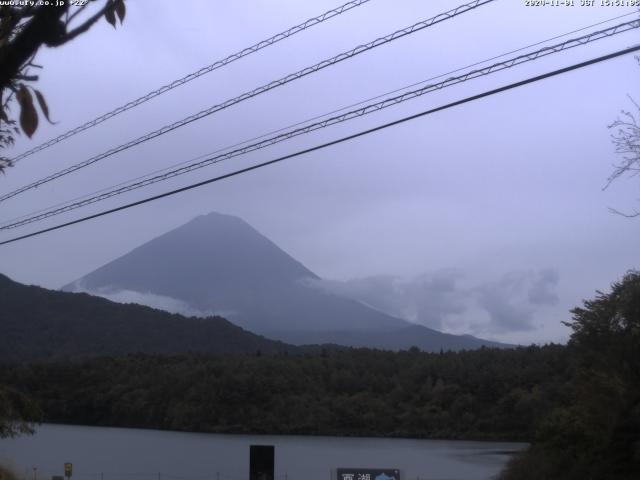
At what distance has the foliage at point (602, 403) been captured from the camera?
69.4 ft

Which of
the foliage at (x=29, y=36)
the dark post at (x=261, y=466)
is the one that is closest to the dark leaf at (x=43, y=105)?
the foliage at (x=29, y=36)

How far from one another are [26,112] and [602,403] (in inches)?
793

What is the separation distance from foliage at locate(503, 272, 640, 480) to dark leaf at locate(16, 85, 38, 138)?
753 inches

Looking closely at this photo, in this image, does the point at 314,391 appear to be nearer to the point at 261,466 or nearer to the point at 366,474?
the point at 366,474

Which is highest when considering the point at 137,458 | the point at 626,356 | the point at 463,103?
the point at 463,103

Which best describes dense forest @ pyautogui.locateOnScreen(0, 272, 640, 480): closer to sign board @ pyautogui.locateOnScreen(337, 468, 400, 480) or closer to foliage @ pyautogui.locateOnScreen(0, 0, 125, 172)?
sign board @ pyautogui.locateOnScreen(337, 468, 400, 480)

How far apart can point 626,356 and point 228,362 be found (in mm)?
36731

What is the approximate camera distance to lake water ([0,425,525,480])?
3219cm

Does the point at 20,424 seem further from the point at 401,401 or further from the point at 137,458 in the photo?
the point at 401,401

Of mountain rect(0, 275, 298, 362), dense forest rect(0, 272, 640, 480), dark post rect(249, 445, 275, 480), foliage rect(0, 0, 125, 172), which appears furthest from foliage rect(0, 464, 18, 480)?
mountain rect(0, 275, 298, 362)

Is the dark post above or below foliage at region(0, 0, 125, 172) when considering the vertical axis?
below

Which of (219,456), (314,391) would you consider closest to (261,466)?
(219,456)

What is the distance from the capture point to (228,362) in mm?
55750

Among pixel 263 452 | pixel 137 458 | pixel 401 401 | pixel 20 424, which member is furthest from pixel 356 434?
pixel 263 452
